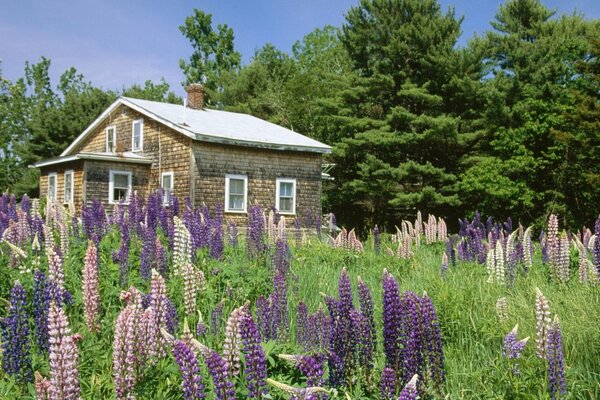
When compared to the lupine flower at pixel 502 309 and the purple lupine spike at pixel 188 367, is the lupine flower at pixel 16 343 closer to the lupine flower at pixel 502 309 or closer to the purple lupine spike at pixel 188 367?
the purple lupine spike at pixel 188 367

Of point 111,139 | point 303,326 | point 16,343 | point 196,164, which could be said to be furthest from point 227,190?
point 16,343

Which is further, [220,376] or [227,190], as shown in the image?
[227,190]

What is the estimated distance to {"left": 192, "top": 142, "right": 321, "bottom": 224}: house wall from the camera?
2356cm

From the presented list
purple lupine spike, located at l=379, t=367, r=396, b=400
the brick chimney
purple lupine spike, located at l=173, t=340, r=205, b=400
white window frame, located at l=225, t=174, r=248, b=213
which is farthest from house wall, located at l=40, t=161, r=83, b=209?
purple lupine spike, located at l=173, t=340, r=205, b=400

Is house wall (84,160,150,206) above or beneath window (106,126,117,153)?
beneath

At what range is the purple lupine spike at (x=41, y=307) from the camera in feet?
12.7

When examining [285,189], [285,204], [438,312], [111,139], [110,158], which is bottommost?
[438,312]

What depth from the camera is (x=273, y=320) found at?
492cm

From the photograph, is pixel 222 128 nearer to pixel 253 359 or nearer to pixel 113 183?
pixel 113 183

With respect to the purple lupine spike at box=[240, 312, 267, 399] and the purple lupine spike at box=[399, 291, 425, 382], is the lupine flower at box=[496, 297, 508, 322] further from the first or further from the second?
the purple lupine spike at box=[240, 312, 267, 399]

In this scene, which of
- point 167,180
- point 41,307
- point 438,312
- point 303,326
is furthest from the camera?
point 167,180

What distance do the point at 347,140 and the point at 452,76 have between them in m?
6.53

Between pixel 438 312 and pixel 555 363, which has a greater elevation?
pixel 555 363

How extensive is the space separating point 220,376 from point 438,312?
4.15 meters
